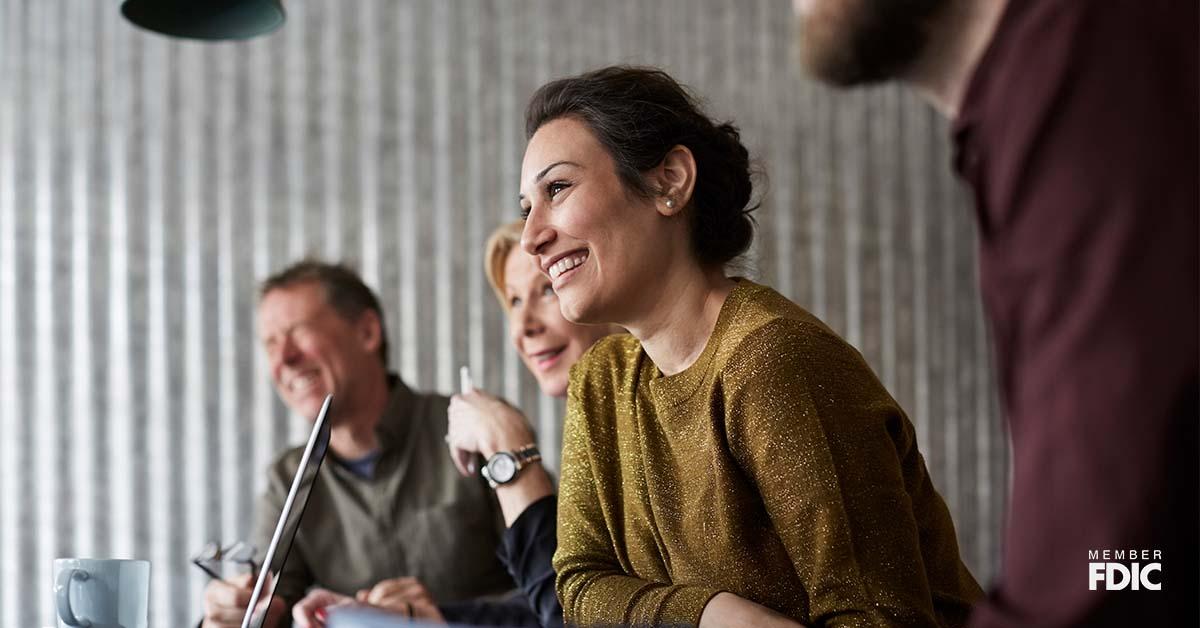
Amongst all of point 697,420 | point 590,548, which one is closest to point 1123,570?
point 697,420

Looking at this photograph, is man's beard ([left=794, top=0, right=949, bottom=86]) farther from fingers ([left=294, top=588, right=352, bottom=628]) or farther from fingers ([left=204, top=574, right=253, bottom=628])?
fingers ([left=204, top=574, right=253, bottom=628])

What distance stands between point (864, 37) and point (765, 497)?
0.64 meters

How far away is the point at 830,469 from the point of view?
4.50 feet

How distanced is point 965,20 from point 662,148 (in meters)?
0.84

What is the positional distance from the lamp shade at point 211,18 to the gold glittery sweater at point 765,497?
110cm

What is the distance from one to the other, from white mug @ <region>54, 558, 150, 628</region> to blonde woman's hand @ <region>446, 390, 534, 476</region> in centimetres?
71

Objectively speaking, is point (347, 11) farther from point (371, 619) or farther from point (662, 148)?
point (371, 619)

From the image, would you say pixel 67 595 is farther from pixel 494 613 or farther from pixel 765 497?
pixel 765 497

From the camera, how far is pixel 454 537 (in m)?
2.68

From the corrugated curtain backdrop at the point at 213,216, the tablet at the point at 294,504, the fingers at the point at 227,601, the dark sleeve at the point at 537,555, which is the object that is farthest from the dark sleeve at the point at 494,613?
the corrugated curtain backdrop at the point at 213,216

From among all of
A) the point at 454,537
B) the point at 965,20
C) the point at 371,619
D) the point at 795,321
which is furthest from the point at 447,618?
the point at 965,20

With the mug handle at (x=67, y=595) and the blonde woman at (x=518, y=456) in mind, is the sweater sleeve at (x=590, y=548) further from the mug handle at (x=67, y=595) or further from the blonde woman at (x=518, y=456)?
the mug handle at (x=67, y=595)

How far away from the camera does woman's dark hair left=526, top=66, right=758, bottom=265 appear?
1.70 m

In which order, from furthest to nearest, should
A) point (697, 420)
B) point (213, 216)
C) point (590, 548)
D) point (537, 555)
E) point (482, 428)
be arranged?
point (213, 216)
point (482, 428)
point (537, 555)
point (590, 548)
point (697, 420)
